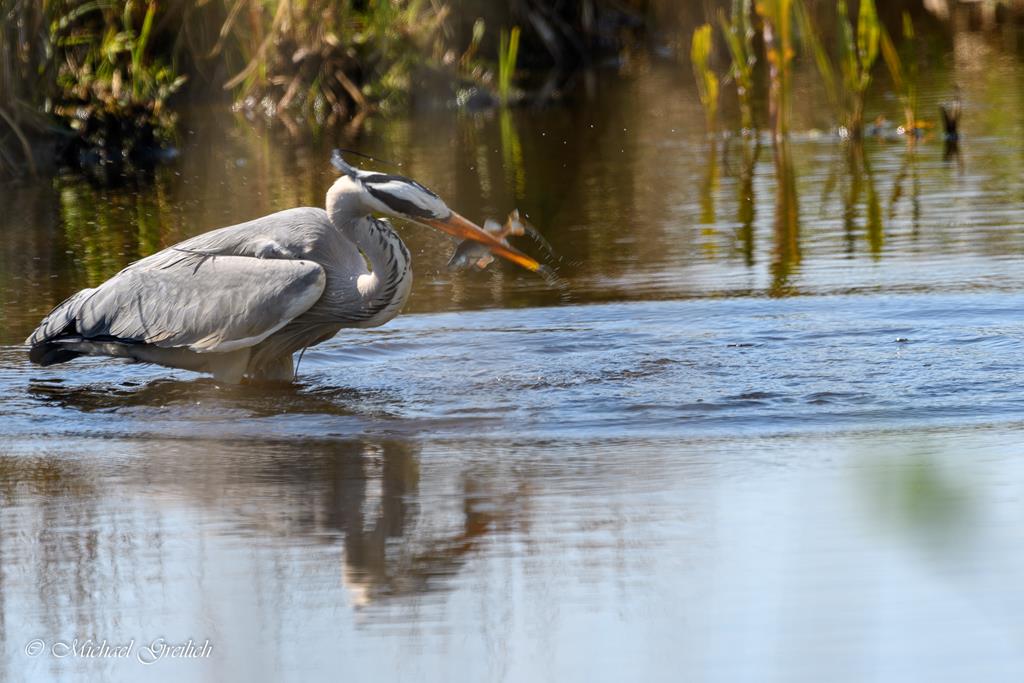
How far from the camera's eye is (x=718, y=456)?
15.7 ft

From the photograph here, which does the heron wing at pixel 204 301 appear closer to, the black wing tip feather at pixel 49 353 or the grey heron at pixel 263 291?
the grey heron at pixel 263 291

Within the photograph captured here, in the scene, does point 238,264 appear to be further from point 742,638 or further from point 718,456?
point 742,638

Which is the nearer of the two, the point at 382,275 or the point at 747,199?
the point at 382,275

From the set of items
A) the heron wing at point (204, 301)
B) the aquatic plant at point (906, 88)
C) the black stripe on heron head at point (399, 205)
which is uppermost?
the aquatic plant at point (906, 88)

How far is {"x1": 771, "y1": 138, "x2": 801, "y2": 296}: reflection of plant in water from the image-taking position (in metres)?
7.59

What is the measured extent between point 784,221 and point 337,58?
7.45 m

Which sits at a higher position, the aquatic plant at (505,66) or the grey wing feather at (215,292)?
the aquatic plant at (505,66)

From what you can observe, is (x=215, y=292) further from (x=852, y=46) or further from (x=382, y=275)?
(x=852, y=46)

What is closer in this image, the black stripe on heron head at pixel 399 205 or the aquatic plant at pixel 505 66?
the black stripe on heron head at pixel 399 205

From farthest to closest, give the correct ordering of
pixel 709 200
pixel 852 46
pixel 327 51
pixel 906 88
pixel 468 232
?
pixel 327 51 < pixel 906 88 < pixel 852 46 < pixel 709 200 < pixel 468 232

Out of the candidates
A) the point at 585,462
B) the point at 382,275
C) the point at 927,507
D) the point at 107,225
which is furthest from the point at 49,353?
the point at 927,507

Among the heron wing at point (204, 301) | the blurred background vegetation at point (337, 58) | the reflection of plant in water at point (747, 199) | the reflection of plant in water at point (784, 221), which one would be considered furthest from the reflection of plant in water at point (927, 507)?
the blurred background vegetation at point (337, 58)

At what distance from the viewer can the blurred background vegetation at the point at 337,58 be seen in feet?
37.6

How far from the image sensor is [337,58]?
15398 mm
